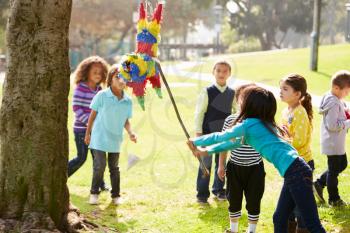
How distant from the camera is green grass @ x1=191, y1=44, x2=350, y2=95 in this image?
21062mm

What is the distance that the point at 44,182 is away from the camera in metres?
4.85

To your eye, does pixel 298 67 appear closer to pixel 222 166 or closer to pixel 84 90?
pixel 84 90

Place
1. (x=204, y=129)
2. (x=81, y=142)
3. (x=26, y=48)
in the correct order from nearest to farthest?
(x=26, y=48), (x=204, y=129), (x=81, y=142)

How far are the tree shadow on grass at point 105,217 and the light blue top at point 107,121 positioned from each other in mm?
644

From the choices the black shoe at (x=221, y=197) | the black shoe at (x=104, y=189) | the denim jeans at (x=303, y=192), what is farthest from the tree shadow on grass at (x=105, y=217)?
the denim jeans at (x=303, y=192)

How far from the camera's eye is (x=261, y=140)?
4340mm

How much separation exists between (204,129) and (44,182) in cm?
223

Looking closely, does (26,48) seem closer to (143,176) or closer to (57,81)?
(57,81)

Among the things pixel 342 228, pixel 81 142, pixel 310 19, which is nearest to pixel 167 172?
pixel 81 142

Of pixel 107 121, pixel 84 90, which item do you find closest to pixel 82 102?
pixel 84 90

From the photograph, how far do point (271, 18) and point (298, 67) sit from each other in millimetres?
42020

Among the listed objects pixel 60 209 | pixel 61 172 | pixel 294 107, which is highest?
pixel 294 107

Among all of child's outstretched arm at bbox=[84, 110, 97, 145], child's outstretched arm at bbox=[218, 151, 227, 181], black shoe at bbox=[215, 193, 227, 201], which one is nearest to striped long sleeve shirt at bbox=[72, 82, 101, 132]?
child's outstretched arm at bbox=[84, 110, 97, 145]

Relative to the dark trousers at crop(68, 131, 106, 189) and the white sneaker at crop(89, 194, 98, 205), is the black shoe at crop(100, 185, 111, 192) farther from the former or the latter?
the white sneaker at crop(89, 194, 98, 205)
